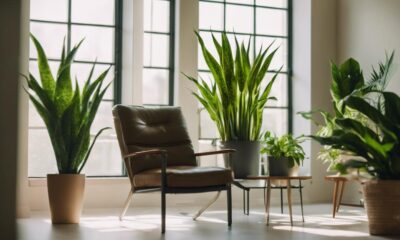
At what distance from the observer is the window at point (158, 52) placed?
5836 mm

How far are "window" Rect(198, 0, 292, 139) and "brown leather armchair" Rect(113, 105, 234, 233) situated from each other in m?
1.55

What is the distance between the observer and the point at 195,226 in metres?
4.11

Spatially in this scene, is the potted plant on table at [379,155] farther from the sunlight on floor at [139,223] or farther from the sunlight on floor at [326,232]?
the sunlight on floor at [139,223]

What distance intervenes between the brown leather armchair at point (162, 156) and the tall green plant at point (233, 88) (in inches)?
25.6

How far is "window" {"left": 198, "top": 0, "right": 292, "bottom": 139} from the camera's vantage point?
6188mm

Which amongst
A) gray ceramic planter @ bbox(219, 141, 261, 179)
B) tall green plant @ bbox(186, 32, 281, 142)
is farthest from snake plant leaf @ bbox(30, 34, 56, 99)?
gray ceramic planter @ bbox(219, 141, 261, 179)

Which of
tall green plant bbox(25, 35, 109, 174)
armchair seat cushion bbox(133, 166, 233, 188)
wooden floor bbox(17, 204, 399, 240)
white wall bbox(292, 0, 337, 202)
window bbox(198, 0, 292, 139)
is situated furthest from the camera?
white wall bbox(292, 0, 337, 202)

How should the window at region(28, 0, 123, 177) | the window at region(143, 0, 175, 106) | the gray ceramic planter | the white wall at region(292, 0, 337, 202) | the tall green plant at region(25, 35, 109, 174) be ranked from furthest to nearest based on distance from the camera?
the white wall at region(292, 0, 337, 202), the window at region(143, 0, 175, 106), the window at region(28, 0, 123, 177), the gray ceramic planter, the tall green plant at region(25, 35, 109, 174)

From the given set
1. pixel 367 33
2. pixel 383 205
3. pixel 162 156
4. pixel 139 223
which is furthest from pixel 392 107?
pixel 367 33

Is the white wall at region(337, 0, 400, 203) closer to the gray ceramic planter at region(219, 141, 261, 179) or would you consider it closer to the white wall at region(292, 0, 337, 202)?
the white wall at region(292, 0, 337, 202)

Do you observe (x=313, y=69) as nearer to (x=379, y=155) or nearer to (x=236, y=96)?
(x=236, y=96)

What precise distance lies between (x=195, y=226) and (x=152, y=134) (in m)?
0.86

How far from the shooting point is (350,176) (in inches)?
133

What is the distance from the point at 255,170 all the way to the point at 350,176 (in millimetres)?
1810
